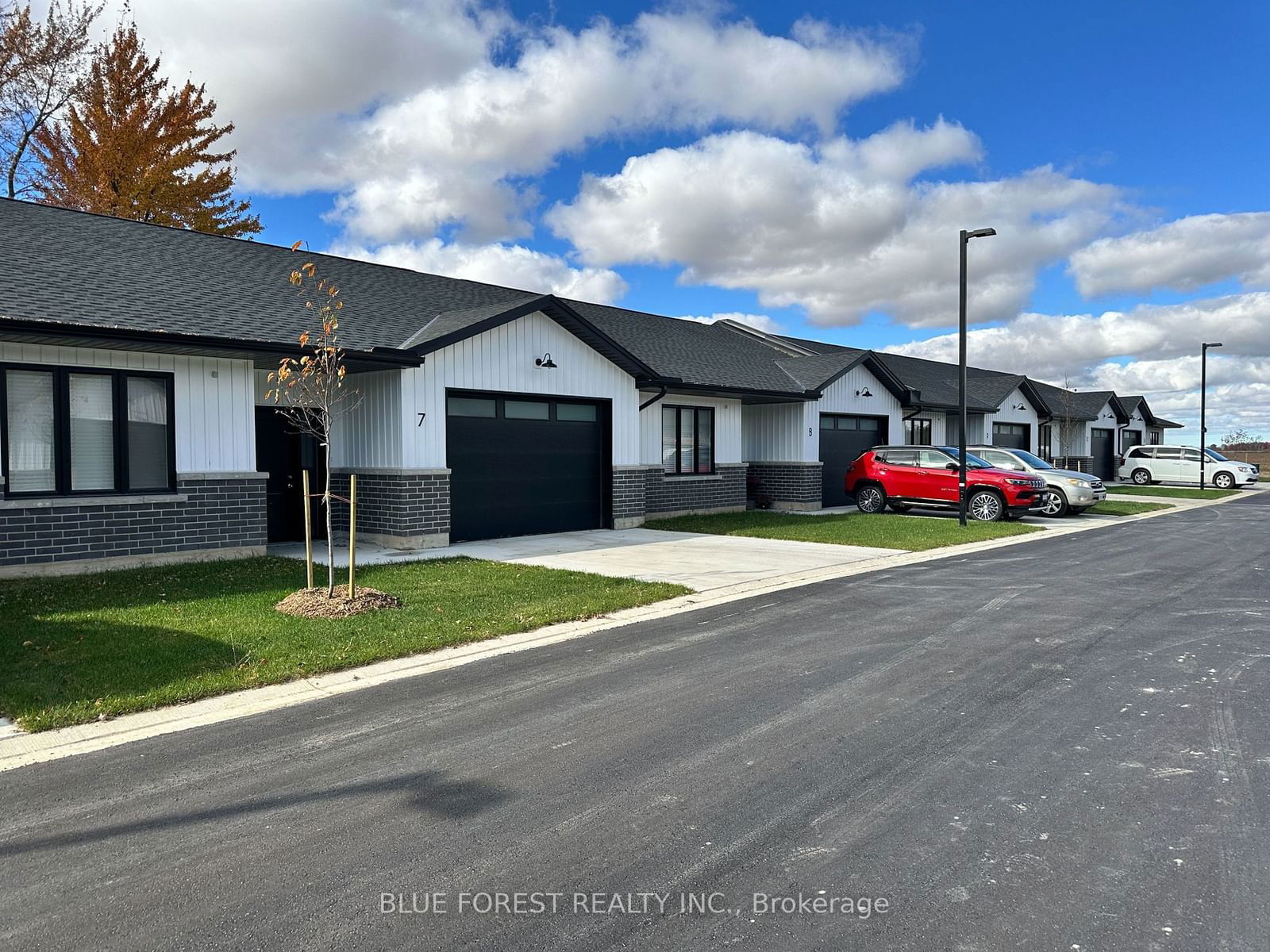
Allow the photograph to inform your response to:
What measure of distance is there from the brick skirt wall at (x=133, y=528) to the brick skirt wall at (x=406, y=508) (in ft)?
6.48

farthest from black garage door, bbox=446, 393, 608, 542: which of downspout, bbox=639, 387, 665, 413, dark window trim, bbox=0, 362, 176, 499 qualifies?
dark window trim, bbox=0, 362, 176, 499

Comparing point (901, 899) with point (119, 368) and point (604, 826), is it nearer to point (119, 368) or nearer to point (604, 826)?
point (604, 826)

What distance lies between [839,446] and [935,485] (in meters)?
4.09

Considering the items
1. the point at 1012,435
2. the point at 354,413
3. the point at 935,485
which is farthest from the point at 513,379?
the point at 1012,435

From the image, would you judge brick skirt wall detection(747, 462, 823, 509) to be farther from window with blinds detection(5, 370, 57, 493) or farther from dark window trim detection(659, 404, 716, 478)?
window with blinds detection(5, 370, 57, 493)

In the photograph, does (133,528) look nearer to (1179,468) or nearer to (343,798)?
(343,798)

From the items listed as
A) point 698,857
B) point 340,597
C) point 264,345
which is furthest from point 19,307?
point 698,857

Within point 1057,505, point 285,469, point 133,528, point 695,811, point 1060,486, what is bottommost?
point 695,811

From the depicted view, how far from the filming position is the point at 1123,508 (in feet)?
77.6

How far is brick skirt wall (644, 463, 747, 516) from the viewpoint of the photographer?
19.0 m

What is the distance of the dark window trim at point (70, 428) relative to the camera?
33.1ft

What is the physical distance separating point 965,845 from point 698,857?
120 cm

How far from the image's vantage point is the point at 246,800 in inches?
164

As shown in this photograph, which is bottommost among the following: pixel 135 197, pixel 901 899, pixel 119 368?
pixel 901 899
